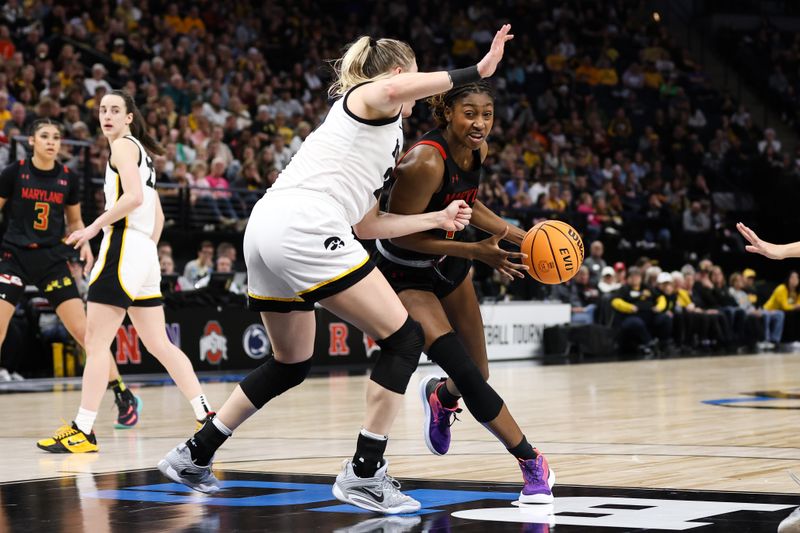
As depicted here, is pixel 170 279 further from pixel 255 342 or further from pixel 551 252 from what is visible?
pixel 551 252

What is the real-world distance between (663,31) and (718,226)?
7.47 m

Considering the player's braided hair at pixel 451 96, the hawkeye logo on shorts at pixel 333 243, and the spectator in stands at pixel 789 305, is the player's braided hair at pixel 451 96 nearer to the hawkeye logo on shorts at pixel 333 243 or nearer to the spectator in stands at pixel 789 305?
the hawkeye logo on shorts at pixel 333 243

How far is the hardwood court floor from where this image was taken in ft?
20.0

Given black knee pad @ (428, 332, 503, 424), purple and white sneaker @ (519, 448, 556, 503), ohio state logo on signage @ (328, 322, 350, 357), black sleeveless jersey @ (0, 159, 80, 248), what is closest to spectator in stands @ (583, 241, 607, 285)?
ohio state logo on signage @ (328, 322, 350, 357)

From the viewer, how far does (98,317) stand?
7273mm

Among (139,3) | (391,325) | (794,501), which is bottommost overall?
(794,501)

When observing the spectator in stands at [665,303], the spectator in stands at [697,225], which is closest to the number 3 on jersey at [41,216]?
the spectator in stands at [665,303]

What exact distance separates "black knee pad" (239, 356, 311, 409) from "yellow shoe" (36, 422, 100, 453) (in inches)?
87.9

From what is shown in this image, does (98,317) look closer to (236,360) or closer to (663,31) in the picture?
(236,360)

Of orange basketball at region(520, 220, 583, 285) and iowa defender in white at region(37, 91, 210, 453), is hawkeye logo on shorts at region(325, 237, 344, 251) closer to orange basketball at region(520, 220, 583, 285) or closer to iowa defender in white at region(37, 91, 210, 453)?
orange basketball at region(520, 220, 583, 285)

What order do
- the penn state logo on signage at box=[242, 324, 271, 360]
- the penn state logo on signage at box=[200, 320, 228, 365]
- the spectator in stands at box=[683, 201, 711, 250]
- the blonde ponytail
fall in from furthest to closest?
the spectator in stands at box=[683, 201, 711, 250], the penn state logo on signage at box=[242, 324, 271, 360], the penn state logo on signage at box=[200, 320, 228, 365], the blonde ponytail

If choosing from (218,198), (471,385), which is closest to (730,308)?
(218,198)

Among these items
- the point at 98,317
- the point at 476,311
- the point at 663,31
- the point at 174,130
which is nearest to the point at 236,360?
the point at 174,130

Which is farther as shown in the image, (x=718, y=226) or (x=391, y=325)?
(x=718, y=226)
